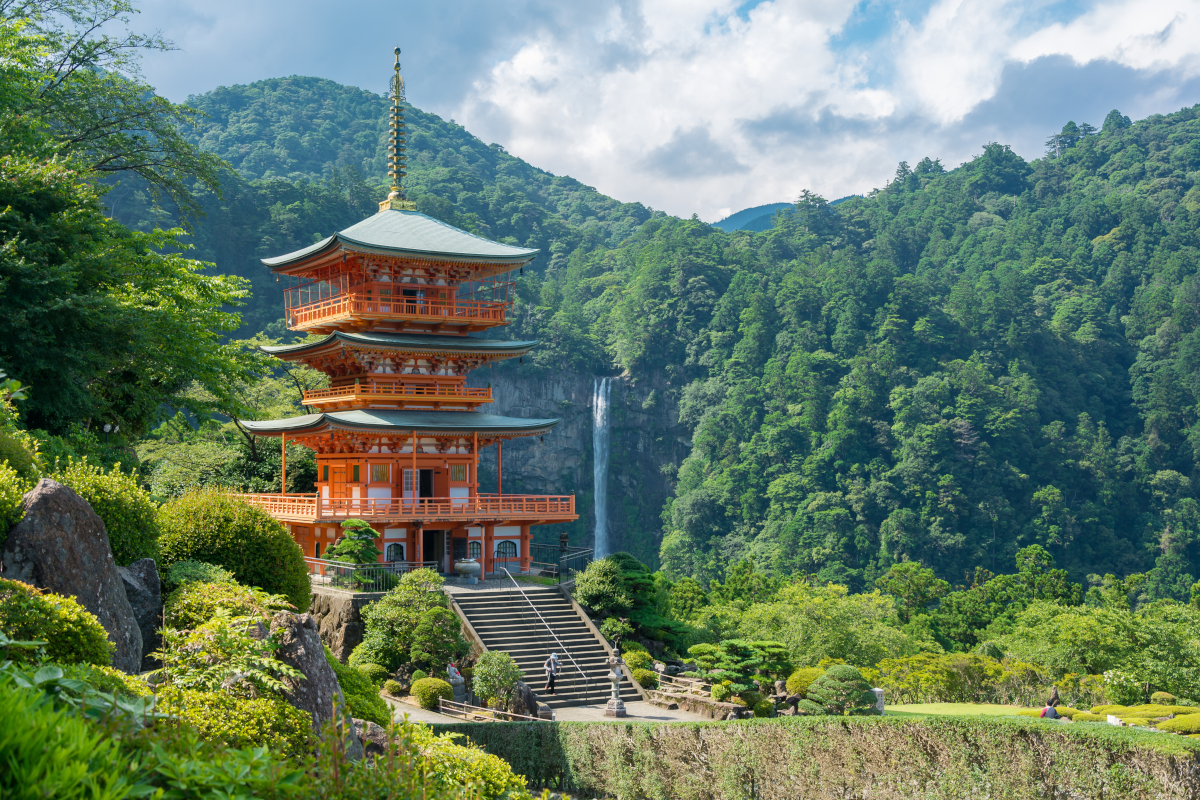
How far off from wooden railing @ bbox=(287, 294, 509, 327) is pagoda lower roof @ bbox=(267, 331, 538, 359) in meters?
0.69

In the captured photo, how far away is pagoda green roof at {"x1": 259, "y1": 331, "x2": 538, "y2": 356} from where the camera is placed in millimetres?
28750

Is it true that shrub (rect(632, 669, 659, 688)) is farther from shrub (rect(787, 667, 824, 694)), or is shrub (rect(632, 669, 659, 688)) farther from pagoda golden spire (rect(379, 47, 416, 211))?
pagoda golden spire (rect(379, 47, 416, 211))

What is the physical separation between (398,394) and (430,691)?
11701 mm

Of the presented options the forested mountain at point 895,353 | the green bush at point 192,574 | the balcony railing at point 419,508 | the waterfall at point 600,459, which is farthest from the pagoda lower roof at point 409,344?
the waterfall at point 600,459

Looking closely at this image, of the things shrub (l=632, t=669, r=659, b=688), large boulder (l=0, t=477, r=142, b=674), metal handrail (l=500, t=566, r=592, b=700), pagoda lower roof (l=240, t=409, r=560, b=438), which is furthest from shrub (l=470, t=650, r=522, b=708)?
large boulder (l=0, t=477, r=142, b=674)

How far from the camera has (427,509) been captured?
28.2 meters

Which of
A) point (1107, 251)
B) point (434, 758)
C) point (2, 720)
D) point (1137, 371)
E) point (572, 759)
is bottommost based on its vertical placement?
point (572, 759)

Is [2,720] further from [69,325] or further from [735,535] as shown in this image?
[735,535]

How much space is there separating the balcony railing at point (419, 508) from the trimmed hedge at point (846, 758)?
10.8 meters

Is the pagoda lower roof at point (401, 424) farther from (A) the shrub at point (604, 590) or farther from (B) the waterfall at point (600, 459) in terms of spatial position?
(B) the waterfall at point (600, 459)

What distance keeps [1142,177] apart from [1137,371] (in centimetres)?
3666

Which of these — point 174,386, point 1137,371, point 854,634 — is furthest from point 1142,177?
point 174,386

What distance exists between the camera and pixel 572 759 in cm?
1708

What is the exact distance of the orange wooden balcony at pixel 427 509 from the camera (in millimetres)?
27562
